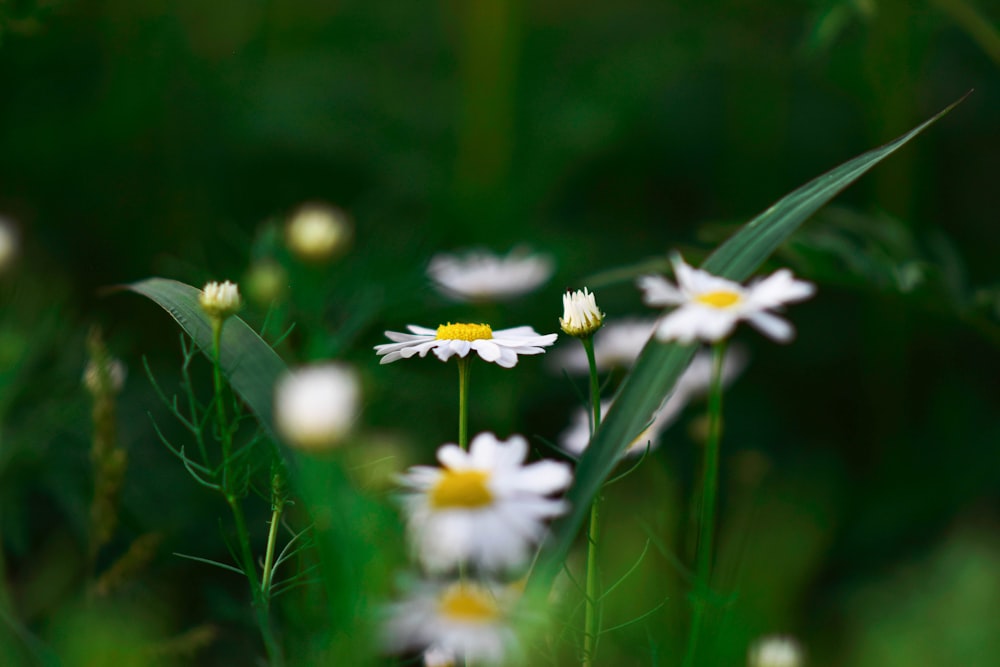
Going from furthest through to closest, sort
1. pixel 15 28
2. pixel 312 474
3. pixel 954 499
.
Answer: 1. pixel 954 499
2. pixel 15 28
3. pixel 312 474

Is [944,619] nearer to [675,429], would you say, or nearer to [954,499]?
[954,499]

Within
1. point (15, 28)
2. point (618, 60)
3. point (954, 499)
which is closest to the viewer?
point (15, 28)

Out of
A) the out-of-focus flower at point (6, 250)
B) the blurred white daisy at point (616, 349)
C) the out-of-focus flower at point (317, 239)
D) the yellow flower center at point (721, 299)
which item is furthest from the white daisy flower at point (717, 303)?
the out-of-focus flower at point (6, 250)

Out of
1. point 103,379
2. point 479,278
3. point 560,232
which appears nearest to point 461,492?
point 103,379

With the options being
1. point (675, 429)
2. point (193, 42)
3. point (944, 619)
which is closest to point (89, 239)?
point (193, 42)

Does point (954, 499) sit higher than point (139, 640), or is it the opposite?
point (954, 499)

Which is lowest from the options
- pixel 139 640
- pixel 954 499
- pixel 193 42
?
pixel 139 640

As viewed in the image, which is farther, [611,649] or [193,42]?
[193,42]

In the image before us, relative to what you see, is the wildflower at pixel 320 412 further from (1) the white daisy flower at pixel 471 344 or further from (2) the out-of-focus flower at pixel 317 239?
(2) the out-of-focus flower at pixel 317 239
